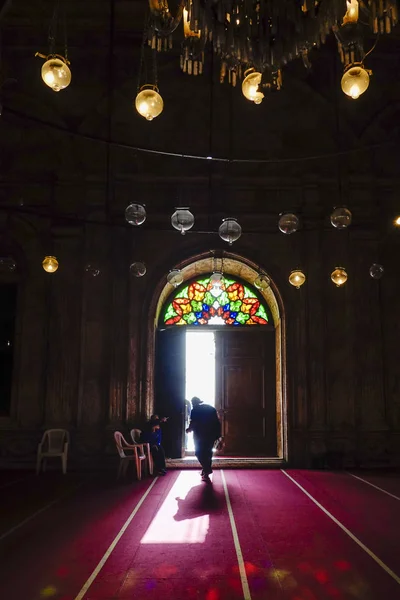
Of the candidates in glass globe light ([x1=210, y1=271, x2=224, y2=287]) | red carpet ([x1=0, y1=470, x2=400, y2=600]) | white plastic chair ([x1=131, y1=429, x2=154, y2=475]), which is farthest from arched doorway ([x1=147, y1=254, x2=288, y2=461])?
red carpet ([x1=0, y1=470, x2=400, y2=600])

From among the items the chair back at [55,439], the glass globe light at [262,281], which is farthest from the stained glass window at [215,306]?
the chair back at [55,439]

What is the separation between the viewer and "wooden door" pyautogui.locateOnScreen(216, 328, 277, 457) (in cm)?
1065

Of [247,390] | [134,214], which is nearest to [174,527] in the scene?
[134,214]

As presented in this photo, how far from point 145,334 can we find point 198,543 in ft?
17.8

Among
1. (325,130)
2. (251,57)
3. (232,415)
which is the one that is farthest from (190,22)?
(232,415)

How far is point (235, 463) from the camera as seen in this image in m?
9.66

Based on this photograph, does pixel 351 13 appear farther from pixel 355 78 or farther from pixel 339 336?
pixel 339 336

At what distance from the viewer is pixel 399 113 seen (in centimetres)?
1028

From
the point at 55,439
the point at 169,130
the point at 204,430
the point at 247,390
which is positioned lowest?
the point at 55,439

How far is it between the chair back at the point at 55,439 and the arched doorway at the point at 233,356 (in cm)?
168

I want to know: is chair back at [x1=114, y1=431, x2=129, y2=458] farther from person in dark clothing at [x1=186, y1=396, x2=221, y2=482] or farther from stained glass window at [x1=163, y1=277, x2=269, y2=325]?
stained glass window at [x1=163, y1=277, x2=269, y2=325]

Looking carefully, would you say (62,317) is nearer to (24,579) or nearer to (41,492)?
(41,492)

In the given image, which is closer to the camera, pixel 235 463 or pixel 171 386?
pixel 235 463

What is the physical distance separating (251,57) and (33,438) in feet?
24.2
